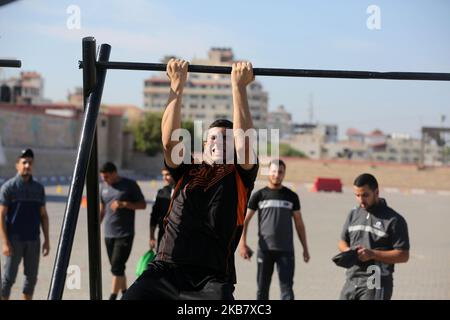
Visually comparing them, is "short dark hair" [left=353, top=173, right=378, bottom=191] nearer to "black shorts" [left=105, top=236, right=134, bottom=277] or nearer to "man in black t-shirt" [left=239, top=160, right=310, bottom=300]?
"man in black t-shirt" [left=239, top=160, right=310, bottom=300]

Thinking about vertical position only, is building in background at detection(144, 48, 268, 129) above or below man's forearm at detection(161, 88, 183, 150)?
above

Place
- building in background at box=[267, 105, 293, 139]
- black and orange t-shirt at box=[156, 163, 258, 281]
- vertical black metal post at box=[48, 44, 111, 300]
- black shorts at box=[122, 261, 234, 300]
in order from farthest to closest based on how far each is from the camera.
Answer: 1. building in background at box=[267, 105, 293, 139]
2. black and orange t-shirt at box=[156, 163, 258, 281]
3. black shorts at box=[122, 261, 234, 300]
4. vertical black metal post at box=[48, 44, 111, 300]

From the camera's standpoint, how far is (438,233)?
734 inches

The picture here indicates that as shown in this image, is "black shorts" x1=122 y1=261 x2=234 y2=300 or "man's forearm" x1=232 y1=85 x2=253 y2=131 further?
"man's forearm" x1=232 y1=85 x2=253 y2=131

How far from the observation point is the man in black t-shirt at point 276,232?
7.46 metres

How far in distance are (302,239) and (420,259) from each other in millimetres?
6008

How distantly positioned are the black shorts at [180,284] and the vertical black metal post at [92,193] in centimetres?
54

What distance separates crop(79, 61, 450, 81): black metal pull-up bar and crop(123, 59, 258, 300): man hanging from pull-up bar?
8cm

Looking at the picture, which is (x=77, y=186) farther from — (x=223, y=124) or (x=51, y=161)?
(x=51, y=161)

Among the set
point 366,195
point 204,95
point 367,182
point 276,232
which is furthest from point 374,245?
point 204,95

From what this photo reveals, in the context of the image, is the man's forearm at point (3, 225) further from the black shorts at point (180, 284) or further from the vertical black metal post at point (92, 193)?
the black shorts at point (180, 284)

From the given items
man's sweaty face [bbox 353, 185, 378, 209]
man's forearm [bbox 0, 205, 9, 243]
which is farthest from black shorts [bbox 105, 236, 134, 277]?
man's sweaty face [bbox 353, 185, 378, 209]

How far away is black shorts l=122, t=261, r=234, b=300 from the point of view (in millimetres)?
3209
